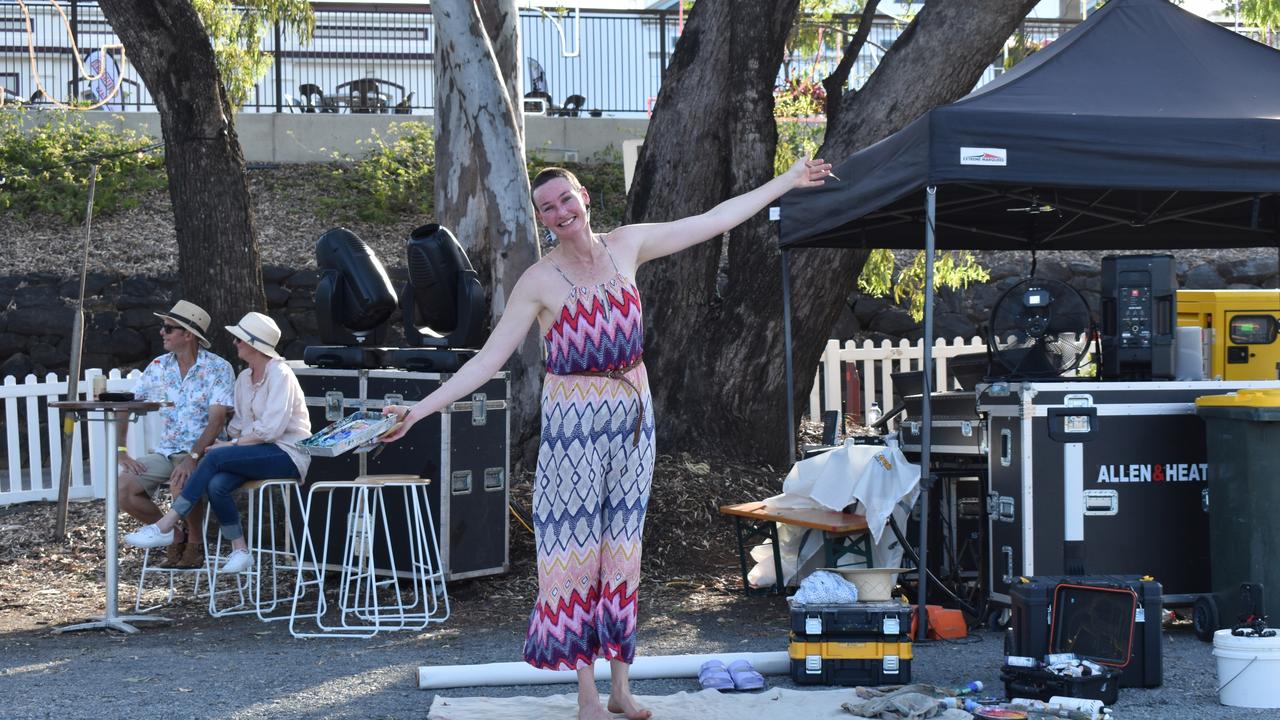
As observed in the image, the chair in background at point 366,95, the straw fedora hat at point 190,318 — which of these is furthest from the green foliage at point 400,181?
the straw fedora hat at point 190,318

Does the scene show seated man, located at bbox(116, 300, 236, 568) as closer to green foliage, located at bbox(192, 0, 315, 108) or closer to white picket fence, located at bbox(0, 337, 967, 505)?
white picket fence, located at bbox(0, 337, 967, 505)

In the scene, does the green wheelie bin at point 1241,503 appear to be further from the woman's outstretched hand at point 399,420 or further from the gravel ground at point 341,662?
the woman's outstretched hand at point 399,420

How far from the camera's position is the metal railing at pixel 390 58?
18.6m

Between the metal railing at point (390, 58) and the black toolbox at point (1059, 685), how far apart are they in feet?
44.2

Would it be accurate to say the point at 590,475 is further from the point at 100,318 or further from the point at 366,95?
the point at 366,95

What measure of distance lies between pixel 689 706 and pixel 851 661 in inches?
30.5

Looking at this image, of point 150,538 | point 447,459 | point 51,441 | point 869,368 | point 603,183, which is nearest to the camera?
point 150,538

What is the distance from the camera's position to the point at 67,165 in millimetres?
16203

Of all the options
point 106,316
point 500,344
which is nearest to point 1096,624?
point 500,344

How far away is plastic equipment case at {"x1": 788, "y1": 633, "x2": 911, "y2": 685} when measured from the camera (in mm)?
5727

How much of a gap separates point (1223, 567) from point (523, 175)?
16.7ft

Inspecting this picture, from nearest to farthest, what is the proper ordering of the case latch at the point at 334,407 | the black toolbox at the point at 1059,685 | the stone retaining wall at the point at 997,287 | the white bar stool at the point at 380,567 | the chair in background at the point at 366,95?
the black toolbox at the point at 1059,685
the white bar stool at the point at 380,567
the case latch at the point at 334,407
the stone retaining wall at the point at 997,287
the chair in background at the point at 366,95

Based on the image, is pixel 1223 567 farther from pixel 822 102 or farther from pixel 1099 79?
pixel 822 102

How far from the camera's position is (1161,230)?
9.31 meters
